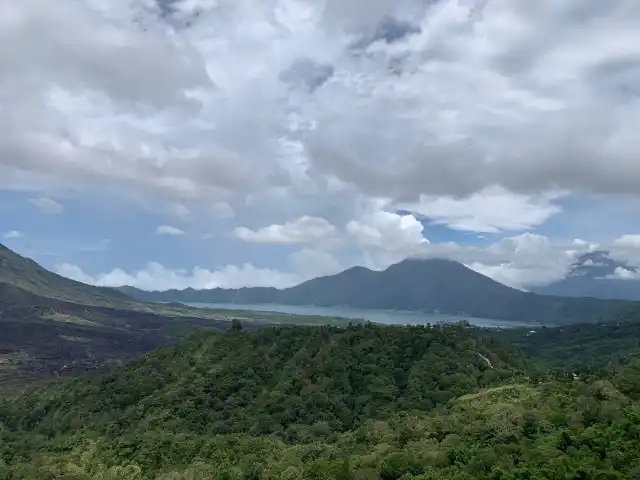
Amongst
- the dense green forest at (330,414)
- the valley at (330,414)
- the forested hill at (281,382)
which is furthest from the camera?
the forested hill at (281,382)

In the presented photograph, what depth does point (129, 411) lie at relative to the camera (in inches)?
3780

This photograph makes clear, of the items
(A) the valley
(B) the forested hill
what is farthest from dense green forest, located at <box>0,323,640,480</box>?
(B) the forested hill

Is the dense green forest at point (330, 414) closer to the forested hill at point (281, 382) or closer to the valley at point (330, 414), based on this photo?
the valley at point (330, 414)

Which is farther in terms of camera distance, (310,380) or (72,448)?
(310,380)

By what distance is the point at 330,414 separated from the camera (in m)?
83.5

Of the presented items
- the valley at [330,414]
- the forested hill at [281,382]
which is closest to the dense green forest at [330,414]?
the valley at [330,414]

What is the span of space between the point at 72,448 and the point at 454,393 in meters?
54.0

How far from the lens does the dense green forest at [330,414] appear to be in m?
42.4

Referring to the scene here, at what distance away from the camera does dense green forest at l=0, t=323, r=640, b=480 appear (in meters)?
42.4

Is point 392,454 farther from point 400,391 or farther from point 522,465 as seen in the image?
point 400,391

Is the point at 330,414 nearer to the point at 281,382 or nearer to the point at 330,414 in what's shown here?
the point at 330,414

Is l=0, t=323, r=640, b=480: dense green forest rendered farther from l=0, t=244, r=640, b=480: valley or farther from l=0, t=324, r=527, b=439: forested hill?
l=0, t=324, r=527, b=439: forested hill

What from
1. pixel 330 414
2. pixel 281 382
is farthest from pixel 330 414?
pixel 281 382

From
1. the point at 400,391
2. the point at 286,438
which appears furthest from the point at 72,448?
the point at 400,391
